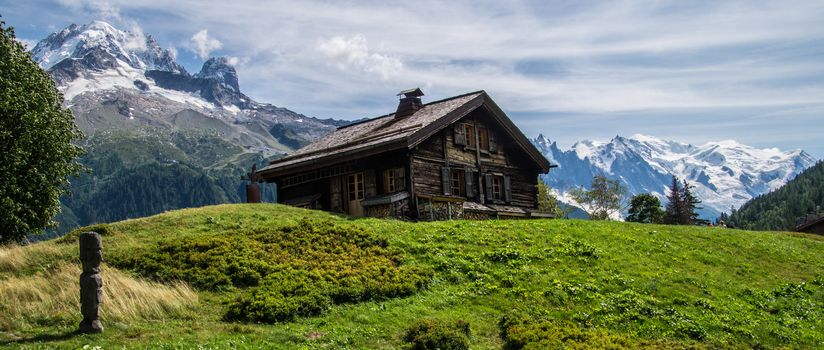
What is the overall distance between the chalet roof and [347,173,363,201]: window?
1583 millimetres

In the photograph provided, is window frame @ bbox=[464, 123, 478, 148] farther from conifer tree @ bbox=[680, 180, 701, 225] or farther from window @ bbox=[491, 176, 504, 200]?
conifer tree @ bbox=[680, 180, 701, 225]

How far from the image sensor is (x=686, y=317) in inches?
889

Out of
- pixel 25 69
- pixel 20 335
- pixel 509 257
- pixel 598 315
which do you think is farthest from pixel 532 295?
pixel 25 69

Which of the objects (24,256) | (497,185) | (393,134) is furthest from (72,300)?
(497,185)

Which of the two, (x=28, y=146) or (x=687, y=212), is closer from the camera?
(x=28, y=146)

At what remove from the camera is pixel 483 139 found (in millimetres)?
47094

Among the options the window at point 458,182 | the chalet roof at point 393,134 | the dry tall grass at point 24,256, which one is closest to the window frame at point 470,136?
the chalet roof at point 393,134

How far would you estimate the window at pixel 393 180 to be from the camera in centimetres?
4109

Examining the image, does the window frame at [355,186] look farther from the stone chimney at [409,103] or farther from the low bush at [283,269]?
the low bush at [283,269]

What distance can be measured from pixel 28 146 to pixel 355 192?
17140 mm

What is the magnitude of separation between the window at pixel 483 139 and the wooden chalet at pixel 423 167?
0.06 meters

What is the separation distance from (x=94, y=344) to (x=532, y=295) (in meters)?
13.0

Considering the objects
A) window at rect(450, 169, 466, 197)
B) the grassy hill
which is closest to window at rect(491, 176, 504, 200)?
window at rect(450, 169, 466, 197)

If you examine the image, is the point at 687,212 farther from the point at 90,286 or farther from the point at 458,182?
the point at 90,286
